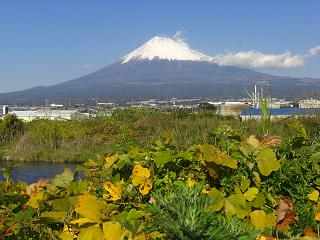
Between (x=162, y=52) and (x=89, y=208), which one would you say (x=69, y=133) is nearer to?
(x=89, y=208)

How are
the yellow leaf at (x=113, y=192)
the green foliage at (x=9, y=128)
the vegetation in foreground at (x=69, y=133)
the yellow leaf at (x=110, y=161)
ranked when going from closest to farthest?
the yellow leaf at (x=113, y=192)
the yellow leaf at (x=110, y=161)
the vegetation in foreground at (x=69, y=133)
the green foliage at (x=9, y=128)

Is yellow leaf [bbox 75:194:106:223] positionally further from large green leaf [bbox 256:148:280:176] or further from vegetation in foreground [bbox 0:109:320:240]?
large green leaf [bbox 256:148:280:176]

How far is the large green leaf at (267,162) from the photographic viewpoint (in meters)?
2.35

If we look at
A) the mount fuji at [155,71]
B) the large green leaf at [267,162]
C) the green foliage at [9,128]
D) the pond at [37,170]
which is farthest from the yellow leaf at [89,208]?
the mount fuji at [155,71]

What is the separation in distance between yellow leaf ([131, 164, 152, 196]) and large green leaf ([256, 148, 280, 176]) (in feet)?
1.64

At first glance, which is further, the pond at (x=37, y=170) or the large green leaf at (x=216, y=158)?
the pond at (x=37, y=170)

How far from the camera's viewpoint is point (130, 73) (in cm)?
17812

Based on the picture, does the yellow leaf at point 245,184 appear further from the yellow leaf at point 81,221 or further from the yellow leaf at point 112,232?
the yellow leaf at point 112,232

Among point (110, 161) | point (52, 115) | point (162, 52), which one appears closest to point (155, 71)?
point (162, 52)

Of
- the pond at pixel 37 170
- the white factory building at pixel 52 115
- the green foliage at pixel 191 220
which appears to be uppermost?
the green foliage at pixel 191 220

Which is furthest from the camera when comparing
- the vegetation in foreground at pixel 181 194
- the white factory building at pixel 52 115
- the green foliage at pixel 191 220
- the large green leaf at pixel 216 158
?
the white factory building at pixel 52 115

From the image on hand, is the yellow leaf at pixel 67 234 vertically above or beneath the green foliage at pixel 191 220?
beneath

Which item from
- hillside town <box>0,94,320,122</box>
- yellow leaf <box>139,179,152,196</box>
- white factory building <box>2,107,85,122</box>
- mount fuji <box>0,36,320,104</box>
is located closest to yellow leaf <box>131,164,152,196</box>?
yellow leaf <box>139,179,152,196</box>

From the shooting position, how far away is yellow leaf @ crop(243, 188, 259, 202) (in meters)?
2.19
